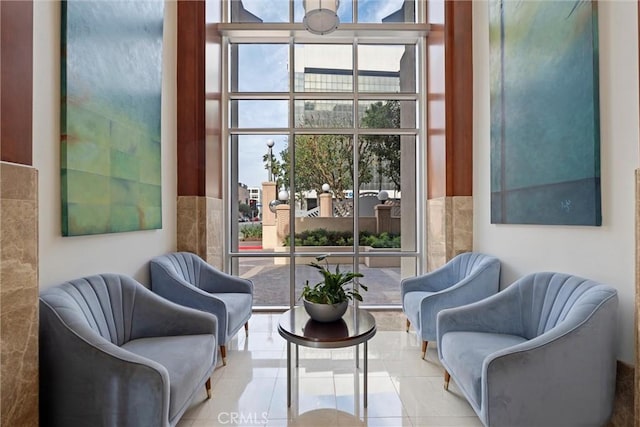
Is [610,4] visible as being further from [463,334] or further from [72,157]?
[72,157]

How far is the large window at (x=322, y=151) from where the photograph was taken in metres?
5.05

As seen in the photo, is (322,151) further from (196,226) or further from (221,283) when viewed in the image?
(221,283)

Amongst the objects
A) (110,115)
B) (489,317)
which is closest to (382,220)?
(489,317)

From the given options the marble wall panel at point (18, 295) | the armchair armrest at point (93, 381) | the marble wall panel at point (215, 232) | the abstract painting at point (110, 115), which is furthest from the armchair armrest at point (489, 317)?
the marble wall panel at point (215, 232)

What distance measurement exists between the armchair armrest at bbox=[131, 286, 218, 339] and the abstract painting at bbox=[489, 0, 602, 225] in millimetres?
2810

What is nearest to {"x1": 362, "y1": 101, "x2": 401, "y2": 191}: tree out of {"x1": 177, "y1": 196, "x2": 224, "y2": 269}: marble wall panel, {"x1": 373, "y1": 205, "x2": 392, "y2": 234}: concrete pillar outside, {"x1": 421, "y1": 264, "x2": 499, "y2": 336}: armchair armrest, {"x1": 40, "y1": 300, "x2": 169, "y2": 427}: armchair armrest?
{"x1": 373, "y1": 205, "x2": 392, "y2": 234}: concrete pillar outside

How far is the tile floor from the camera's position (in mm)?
2385

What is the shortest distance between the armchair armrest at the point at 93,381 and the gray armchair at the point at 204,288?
1.27m

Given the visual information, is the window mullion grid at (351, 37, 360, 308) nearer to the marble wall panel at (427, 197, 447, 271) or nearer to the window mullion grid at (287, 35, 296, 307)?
the window mullion grid at (287, 35, 296, 307)

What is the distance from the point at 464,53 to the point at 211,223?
382 cm

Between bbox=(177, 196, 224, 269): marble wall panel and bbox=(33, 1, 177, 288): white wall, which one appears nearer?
bbox=(33, 1, 177, 288): white wall

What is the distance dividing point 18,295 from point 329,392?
6.91 ft

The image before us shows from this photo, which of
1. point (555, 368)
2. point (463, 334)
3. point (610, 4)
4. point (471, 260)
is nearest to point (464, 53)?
point (610, 4)

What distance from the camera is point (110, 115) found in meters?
2.75
